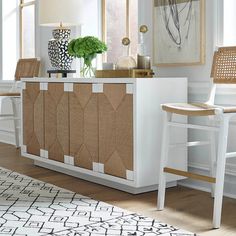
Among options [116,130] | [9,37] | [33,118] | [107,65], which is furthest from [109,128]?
[9,37]

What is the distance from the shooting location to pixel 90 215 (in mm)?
2633

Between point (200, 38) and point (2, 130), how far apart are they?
318cm

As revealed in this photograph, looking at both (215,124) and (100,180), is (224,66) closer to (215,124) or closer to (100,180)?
(215,124)

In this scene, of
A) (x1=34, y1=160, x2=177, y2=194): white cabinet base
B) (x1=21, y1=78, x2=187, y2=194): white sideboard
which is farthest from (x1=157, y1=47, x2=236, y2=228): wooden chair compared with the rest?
(x1=34, y1=160, x2=177, y2=194): white cabinet base

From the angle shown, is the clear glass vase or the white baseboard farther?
the white baseboard

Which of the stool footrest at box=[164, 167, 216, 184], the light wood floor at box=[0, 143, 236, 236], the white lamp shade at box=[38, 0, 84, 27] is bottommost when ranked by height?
the light wood floor at box=[0, 143, 236, 236]

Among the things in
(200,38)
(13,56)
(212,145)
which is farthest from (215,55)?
(13,56)

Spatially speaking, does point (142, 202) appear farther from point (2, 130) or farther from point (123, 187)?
point (2, 130)

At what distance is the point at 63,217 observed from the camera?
2.60m

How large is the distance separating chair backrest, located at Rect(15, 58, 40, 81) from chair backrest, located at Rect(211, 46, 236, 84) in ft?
7.76

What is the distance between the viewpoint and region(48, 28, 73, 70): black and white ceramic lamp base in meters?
4.13

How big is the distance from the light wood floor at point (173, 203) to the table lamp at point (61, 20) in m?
0.98

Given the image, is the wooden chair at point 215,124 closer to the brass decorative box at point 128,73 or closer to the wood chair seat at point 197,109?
the wood chair seat at point 197,109

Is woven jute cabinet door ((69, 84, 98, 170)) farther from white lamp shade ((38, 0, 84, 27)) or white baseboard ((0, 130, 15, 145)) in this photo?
white baseboard ((0, 130, 15, 145))
